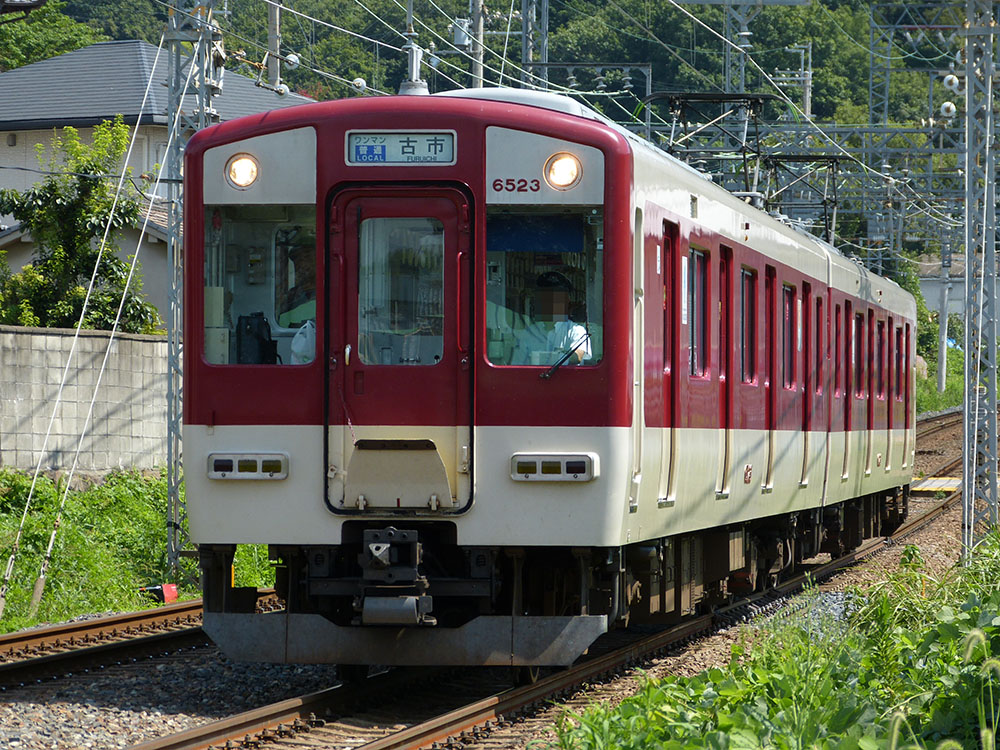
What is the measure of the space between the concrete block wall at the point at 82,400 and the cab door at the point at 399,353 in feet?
28.6

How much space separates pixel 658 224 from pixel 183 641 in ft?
13.9

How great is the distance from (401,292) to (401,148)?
2.50 feet

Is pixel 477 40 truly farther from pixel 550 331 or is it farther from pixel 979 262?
pixel 550 331

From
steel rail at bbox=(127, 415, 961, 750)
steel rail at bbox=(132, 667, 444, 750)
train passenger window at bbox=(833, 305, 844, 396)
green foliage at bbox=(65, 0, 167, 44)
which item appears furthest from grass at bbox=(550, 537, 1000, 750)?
green foliage at bbox=(65, 0, 167, 44)

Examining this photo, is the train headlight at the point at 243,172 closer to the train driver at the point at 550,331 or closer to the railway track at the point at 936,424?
the train driver at the point at 550,331

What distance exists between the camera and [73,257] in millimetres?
20781

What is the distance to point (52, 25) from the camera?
179 ft

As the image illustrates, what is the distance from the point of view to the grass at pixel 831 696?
548 centimetres

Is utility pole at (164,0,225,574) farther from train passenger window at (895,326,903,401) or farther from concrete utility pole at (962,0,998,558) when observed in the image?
train passenger window at (895,326,903,401)

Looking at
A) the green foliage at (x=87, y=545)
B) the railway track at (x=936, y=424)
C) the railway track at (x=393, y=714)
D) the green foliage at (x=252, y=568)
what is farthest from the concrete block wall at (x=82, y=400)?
the railway track at (x=936, y=424)

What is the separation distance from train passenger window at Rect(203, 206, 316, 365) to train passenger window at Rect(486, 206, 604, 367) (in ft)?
3.19

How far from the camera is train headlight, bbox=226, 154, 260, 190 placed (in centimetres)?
814

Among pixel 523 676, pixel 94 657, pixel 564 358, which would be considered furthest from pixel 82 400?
pixel 564 358

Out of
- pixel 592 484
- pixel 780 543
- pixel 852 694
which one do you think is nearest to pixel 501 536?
pixel 592 484
